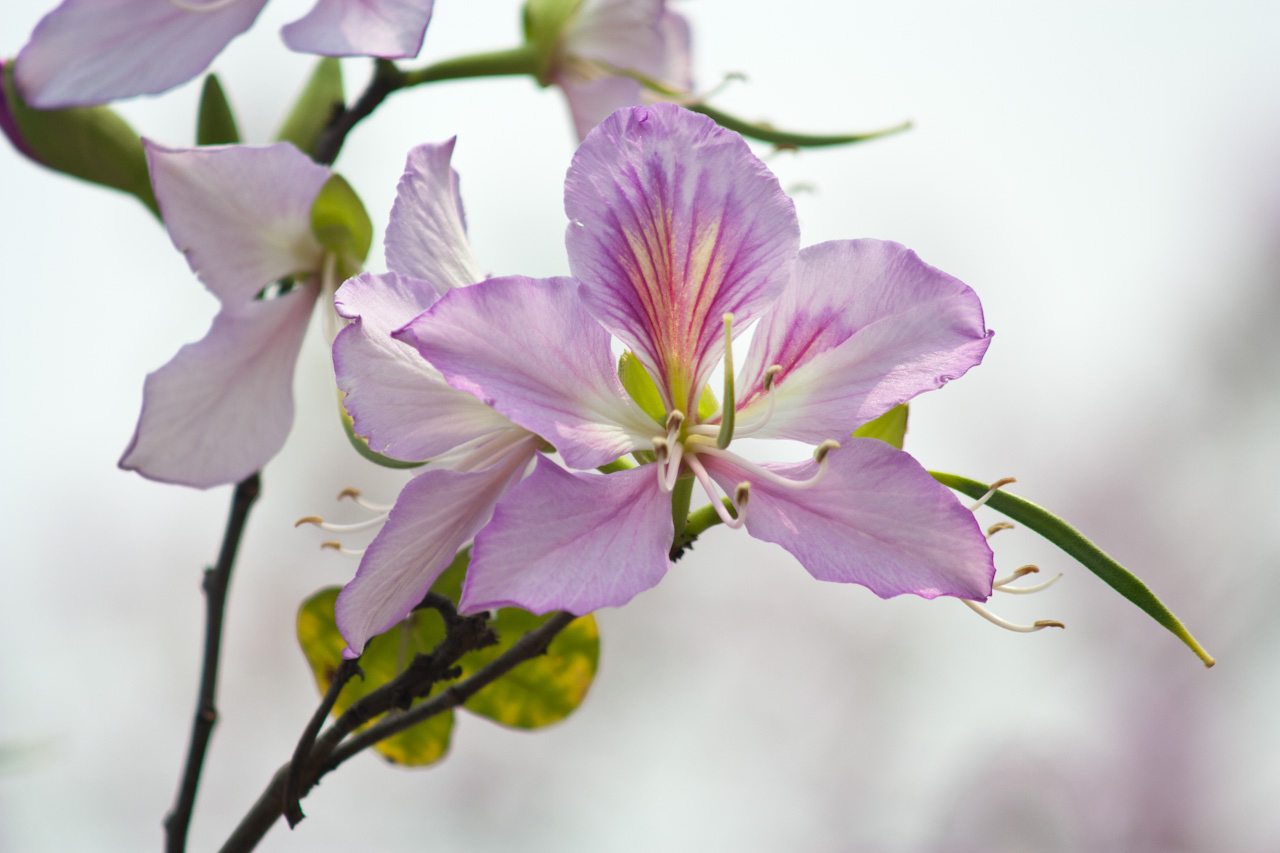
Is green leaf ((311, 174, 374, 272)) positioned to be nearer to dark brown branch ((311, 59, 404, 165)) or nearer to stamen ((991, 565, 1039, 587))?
dark brown branch ((311, 59, 404, 165))

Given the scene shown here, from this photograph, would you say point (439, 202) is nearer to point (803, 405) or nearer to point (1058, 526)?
point (803, 405)

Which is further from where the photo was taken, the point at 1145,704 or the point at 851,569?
the point at 1145,704

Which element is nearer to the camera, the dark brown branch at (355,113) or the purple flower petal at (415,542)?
the purple flower petal at (415,542)

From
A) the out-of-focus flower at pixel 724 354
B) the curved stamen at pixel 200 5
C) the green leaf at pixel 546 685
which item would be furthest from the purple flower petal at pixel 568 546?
the curved stamen at pixel 200 5

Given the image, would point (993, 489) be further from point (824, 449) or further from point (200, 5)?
point (200, 5)

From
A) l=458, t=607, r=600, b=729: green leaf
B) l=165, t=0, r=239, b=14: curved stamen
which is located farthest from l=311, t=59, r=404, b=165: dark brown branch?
l=458, t=607, r=600, b=729: green leaf

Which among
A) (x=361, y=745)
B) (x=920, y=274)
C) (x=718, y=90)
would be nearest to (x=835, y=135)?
(x=718, y=90)

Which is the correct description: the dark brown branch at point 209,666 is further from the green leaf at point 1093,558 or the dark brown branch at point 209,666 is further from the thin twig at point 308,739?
the green leaf at point 1093,558
